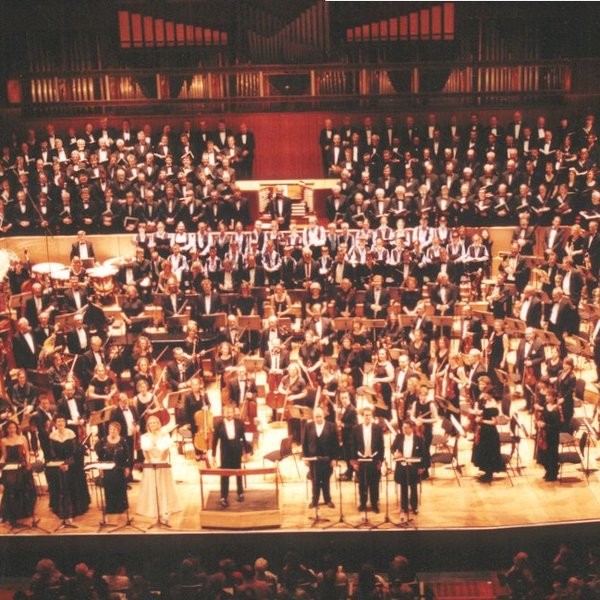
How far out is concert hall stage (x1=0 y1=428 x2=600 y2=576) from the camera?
9.54 meters

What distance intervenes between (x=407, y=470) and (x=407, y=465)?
2.9 inches

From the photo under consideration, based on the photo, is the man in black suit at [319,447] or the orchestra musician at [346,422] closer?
the man in black suit at [319,447]

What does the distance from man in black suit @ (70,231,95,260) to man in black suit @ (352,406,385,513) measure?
22.6 ft

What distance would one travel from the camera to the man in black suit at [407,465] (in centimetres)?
974

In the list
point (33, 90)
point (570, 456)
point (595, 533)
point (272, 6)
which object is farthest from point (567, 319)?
point (33, 90)

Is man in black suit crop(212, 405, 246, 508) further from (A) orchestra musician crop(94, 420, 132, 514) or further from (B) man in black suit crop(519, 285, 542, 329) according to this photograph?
(B) man in black suit crop(519, 285, 542, 329)

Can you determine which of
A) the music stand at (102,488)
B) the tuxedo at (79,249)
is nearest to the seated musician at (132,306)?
the tuxedo at (79,249)

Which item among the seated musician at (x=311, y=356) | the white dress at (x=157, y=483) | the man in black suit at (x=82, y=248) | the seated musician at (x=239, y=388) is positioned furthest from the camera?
the man in black suit at (x=82, y=248)

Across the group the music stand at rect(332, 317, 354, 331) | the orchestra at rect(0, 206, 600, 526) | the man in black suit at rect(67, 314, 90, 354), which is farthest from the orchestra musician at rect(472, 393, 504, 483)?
the man in black suit at rect(67, 314, 90, 354)

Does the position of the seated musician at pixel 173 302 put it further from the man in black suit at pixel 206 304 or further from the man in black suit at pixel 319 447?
the man in black suit at pixel 319 447

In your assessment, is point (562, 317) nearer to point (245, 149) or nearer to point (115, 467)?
point (115, 467)

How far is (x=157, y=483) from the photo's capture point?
9.91 m

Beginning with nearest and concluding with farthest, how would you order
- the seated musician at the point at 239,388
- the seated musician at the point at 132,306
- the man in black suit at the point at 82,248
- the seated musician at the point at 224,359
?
the seated musician at the point at 239,388 → the seated musician at the point at 224,359 → the seated musician at the point at 132,306 → the man in black suit at the point at 82,248

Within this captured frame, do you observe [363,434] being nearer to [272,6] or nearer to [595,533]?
[595,533]
